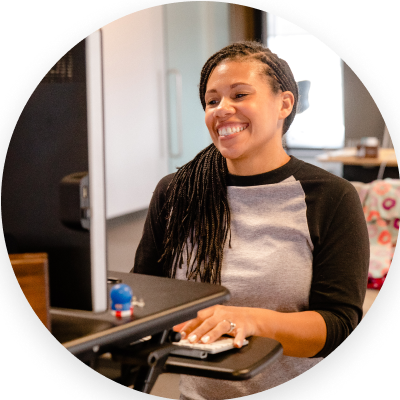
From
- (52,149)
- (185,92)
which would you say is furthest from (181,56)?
(52,149)

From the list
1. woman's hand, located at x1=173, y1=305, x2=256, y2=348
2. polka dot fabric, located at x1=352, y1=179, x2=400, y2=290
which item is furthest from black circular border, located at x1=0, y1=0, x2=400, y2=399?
woman's hand, located at x1=173, y1=305, x2=256, y2=348

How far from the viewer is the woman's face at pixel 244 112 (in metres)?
0.67

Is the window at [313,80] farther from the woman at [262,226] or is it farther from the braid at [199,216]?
the braid at [199,216]

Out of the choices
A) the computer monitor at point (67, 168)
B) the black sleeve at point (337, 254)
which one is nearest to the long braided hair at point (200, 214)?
the black sleeve at point (337, 254)

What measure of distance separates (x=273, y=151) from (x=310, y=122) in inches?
2.9

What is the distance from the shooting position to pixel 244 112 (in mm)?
669

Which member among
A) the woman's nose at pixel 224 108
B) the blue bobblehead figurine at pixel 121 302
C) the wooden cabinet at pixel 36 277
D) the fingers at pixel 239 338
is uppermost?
the woman's nose at pixel 224 108

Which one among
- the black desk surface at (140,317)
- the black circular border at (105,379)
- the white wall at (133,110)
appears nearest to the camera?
the black desk surface at (140,317)

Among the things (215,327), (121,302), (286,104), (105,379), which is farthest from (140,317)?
(286,104)

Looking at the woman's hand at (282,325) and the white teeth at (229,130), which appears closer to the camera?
the woman's hand at (282,325)

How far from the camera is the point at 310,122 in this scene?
708mm

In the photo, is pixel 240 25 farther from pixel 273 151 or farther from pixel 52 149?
pixel 52 149

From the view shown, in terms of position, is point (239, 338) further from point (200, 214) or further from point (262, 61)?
point (262, 61)

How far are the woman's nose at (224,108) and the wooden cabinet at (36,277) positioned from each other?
35 cm
